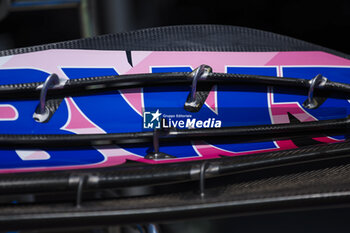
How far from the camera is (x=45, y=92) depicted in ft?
2.06

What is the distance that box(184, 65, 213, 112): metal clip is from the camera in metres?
0.66

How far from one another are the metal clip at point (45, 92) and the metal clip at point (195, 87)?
23cm

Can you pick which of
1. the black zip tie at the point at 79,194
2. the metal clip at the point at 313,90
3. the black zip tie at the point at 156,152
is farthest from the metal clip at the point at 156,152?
the metal clip at the point at 313,90

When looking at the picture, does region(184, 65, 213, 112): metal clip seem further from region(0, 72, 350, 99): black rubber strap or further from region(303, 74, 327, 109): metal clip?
region(303, 74, 327, 109): metal clip

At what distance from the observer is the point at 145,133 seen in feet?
2.07

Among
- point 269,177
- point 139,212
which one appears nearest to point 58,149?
point 139,212

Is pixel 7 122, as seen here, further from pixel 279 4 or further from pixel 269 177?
pixel 279 4

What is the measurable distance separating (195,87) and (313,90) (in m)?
0.23

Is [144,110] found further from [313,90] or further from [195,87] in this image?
[313,90]

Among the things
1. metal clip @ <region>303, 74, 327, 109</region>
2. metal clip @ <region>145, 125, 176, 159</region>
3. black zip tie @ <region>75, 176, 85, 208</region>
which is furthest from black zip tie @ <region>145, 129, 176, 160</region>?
metal clip @ <region>303, 74, 327, 109</region>

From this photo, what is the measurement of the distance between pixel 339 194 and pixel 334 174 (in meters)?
0.10

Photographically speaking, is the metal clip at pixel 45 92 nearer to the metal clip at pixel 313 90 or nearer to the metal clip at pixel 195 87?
the metal clip at pixel 195 87

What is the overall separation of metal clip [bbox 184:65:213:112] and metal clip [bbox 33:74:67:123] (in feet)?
0.74

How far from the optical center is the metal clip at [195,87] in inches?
25.8
